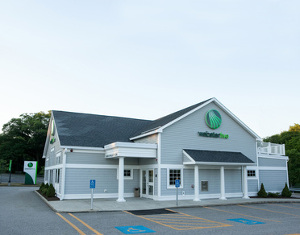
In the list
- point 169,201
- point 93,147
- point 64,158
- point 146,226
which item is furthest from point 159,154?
point 146,226

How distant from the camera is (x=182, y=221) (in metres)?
12.5

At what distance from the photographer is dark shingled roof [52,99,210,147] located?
21.9 metres

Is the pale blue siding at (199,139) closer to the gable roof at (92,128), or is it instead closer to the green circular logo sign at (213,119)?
the green circular logo sign at (213,119)

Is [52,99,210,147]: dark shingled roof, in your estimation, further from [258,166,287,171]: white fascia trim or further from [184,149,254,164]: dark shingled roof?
[258,166,287,171]: white fascia trim

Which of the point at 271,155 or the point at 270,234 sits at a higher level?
the point at 271,155

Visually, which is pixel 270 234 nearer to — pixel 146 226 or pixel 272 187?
pixel 146 226

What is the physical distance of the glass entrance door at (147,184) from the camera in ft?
68.4

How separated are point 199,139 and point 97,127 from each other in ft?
30.3

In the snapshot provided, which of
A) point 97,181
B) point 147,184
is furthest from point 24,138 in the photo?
point 147,184

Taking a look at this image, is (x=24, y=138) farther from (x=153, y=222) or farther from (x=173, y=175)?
(x=153, y=222)

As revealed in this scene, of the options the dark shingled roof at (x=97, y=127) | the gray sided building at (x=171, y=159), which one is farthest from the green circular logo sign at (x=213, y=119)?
the dark shingled roof at (x=97, y=127)

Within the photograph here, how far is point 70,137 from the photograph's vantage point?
2175cm

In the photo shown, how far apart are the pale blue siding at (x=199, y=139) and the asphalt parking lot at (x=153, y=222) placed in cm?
574

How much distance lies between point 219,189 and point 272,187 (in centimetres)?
627
